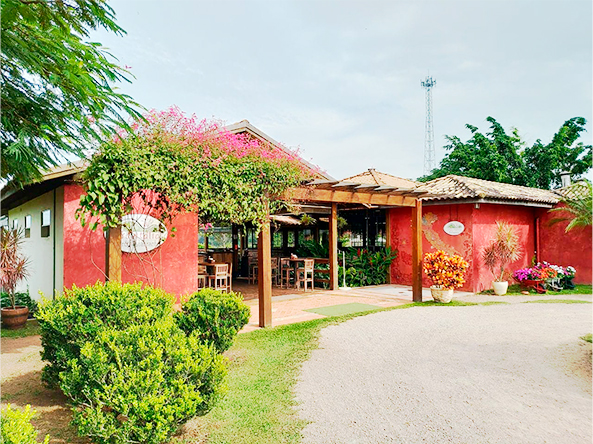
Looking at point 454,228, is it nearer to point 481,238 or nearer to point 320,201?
point 481,238

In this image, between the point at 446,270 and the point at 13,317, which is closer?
the point at 13,317

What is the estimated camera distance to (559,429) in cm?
327

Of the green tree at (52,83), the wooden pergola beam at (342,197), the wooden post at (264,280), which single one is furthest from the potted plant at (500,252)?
the green tree at (52,83)

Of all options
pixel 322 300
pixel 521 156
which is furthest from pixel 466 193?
pixel 521 156

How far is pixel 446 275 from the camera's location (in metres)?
9.35

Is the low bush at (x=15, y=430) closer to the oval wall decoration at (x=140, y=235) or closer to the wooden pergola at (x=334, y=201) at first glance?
the wooden pergola at (x=334, y=201)

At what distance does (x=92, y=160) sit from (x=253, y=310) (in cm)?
482

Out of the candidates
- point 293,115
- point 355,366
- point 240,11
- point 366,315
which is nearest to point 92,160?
point 240,11

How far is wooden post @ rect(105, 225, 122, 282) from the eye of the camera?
5.41 metres

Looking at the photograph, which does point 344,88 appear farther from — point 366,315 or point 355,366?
point 355,366

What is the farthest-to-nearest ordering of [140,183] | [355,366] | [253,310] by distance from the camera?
1. [253,310]
2. [140,183]
3. [355,366]

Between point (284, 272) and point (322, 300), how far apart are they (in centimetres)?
369

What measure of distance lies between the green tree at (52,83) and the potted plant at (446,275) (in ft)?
26.5

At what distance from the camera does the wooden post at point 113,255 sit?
541 cm
